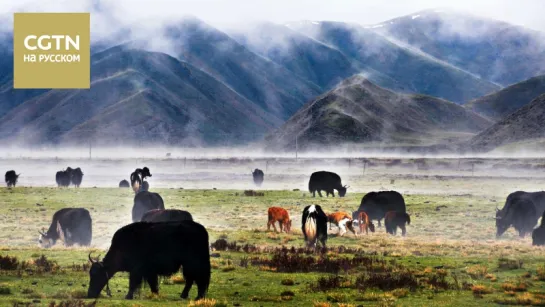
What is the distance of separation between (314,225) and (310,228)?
234 millimetres

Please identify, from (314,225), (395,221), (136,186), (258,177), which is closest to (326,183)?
(136,186)

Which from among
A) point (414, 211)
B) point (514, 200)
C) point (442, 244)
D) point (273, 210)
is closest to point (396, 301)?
point (442, 244)

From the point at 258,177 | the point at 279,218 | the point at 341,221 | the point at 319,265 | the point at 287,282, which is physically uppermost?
the point at 258,177

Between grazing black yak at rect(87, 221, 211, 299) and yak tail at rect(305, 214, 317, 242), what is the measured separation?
451 inches

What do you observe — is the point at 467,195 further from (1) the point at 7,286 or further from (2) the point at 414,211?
(1) the point at 7,286

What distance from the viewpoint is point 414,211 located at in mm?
48344

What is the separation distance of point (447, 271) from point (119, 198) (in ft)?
113

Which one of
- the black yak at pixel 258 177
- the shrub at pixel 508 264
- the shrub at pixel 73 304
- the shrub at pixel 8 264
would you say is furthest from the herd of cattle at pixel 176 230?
the black yak at pixel 258 177

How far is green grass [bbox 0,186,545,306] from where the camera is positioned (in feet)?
64.0

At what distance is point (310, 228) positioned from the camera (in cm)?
2961

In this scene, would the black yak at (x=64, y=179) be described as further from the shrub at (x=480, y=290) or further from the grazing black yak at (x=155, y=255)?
the shrub at (x=480, y=290)

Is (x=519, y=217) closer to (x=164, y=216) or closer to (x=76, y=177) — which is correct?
(x=164, y=216)

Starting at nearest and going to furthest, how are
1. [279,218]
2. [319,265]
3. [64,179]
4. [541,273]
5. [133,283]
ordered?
[133,283] < [541,273] < [319,265] < [279,218] < [64,179]

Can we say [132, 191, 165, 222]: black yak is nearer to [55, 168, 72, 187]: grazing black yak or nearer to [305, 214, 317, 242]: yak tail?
[305, 214, 317, 242]: yak tail
